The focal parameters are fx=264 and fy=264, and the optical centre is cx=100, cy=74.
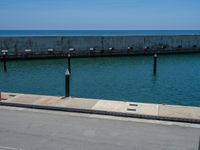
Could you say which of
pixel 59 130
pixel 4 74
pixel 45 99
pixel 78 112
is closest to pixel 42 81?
pixel 4 74

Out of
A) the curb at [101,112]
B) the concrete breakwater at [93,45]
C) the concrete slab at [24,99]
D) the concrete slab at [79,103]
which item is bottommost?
the curb at [101,112]

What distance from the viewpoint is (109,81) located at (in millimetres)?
25984

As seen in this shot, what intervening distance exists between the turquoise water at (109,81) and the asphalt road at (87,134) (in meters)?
8.89

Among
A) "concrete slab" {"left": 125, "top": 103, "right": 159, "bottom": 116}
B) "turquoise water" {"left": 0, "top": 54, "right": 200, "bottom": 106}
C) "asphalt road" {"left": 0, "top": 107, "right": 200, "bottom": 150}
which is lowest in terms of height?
"turquoise water" {"left": 0, "top": 54, "right": 200, "bottom": 106}

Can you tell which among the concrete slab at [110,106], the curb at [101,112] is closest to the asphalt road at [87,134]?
the curb at [101,112]

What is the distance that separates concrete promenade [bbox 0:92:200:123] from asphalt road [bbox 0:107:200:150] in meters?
0.56

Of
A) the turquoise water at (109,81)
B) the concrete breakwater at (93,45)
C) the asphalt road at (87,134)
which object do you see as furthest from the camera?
the concrete breakwater at (93,45)

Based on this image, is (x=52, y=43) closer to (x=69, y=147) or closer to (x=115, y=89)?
(x=115, y=89)

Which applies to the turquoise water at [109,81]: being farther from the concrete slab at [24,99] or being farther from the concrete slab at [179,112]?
the concrete slab at [24,99]

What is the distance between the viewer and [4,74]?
99.9ft

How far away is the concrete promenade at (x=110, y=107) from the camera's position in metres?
10.5

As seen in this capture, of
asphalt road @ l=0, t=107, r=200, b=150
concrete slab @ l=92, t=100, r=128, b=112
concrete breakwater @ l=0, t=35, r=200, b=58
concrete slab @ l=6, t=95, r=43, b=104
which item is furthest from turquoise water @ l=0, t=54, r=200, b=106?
asphalt road @ l=0, t=107, r=200, b=150

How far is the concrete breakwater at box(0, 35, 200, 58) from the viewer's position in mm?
41562

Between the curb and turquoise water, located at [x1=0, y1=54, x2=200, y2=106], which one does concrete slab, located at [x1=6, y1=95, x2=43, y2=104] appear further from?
turquoise water, located at [x1=0, y1=54, x2=200, y2=106]
